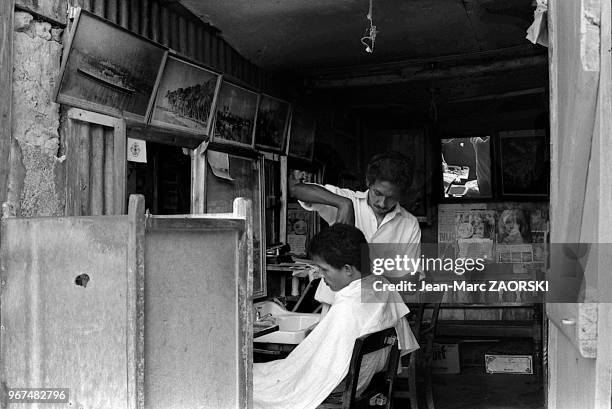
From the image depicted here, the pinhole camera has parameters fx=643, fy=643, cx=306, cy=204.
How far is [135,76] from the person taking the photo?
3273 mm

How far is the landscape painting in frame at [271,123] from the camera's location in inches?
185

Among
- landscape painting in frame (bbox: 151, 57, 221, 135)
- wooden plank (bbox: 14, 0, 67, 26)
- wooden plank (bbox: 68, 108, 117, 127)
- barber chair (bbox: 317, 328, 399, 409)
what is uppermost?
wooden plank (bbox: 14, 0, 67, 26)

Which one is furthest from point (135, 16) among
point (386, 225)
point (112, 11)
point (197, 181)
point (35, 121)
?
point (386, 225)

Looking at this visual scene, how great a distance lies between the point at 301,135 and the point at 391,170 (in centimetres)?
226

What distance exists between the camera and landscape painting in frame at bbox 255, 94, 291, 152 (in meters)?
4.70

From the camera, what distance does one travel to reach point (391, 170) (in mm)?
3209

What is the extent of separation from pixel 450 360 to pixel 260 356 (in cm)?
223

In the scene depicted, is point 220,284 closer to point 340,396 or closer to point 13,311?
point 13,311

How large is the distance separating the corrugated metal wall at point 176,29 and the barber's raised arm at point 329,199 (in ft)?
3.53

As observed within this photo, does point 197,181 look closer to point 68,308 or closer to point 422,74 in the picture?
point 422,74

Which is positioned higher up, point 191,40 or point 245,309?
point 191,40

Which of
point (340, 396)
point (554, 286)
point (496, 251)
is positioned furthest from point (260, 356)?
point (496, 251)

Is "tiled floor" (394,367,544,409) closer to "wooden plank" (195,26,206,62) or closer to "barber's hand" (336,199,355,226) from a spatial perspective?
"barber's hand" (336,199,355,226)

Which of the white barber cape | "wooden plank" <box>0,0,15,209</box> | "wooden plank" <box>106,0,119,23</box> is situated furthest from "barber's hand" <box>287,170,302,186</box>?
"wooden plank" <box>0,0,15,209</box>
